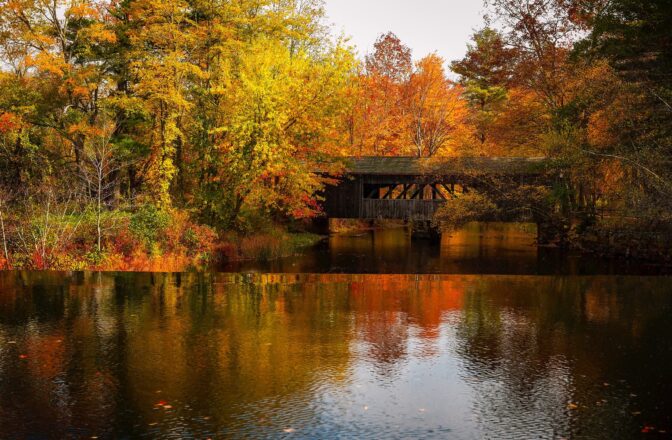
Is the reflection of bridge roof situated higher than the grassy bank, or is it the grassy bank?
the reflection of bridge roof

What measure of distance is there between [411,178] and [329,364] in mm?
27516

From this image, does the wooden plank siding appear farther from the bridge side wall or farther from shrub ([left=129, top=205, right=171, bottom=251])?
shrub ([left=129, top=205, right=171, bottom=251])

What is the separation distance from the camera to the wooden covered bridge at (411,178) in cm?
3347

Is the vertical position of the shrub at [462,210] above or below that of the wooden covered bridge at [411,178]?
below

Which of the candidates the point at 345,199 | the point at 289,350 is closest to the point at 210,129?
the point at 345,199

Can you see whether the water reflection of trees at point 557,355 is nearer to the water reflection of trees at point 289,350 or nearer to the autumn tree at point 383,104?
the water reflection of trees at point 289,350

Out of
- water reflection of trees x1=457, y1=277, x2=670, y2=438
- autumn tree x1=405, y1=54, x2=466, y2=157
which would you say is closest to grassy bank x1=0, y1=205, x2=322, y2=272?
water reflection of trees x1=457, y1=277, x2=670, y2=438

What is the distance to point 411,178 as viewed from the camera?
35.4m

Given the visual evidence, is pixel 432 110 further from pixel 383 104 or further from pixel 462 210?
pixel 462 210

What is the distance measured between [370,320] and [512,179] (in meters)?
24.7

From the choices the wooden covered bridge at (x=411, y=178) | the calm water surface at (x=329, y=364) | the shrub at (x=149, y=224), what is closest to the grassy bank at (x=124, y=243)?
the shrub at (x=149, y=224)

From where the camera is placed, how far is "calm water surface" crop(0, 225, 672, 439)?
21.5 feet

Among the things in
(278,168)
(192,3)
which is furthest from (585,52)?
(192,3)

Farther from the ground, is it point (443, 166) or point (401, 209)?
point (443, 166)
